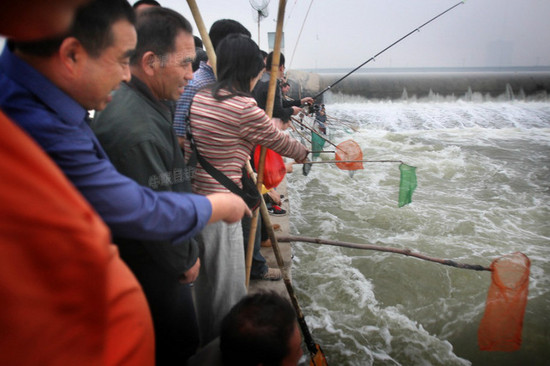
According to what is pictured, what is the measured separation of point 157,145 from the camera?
1.51 meters

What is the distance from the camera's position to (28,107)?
3.06ft

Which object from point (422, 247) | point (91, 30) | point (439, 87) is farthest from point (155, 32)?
point (439, 87)

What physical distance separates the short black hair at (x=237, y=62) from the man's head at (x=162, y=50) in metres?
0.45

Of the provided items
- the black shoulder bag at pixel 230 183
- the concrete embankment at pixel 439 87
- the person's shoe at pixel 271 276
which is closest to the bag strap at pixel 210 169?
the black shoulder bag at pixel 230 183

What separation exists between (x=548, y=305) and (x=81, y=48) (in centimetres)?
568

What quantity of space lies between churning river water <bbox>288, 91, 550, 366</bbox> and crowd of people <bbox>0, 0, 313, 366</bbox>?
2226mm

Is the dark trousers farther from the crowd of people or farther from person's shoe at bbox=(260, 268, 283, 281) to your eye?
person's shoe at bbox=(260, 268, 283, 281)

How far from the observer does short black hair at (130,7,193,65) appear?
1.63m

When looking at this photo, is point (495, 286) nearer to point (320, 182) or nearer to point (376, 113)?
point (320, 182)

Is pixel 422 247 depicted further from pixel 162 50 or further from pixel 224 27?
pixel 162 50

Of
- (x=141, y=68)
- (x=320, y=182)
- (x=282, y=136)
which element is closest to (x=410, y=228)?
(x=320, y=182)

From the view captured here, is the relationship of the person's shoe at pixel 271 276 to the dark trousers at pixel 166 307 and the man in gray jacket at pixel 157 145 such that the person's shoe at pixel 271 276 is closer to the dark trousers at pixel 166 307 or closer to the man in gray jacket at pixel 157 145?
the dark trousers at pixel 166 307

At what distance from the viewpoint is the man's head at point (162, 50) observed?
5.36 feet

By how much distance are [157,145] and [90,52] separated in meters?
0.55
